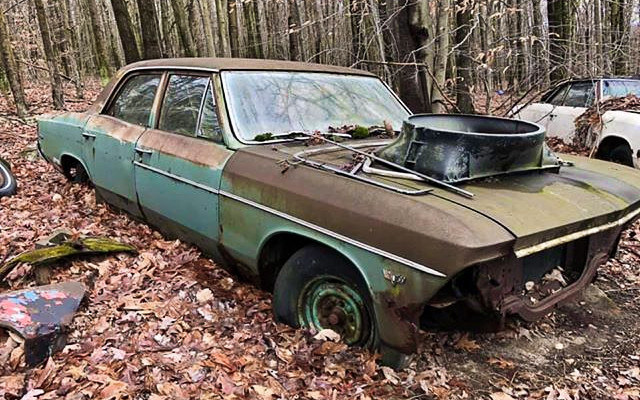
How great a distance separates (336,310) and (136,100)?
2861 mm

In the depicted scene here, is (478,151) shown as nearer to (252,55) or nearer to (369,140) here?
(369,140)

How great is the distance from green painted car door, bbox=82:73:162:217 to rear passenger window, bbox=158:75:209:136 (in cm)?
20

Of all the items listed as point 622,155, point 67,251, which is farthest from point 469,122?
point 622,155

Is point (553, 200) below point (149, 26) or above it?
below

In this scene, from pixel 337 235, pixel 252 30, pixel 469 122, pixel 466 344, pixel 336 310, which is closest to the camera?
pixel 337 235

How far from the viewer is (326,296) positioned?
3012mm

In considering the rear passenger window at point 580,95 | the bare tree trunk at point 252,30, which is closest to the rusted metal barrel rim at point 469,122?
the rear passenger window at point 580,95

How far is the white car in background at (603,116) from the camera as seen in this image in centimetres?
720

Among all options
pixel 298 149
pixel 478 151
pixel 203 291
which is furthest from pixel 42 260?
pixel 478 151

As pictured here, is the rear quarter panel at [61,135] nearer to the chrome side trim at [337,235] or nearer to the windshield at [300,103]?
the windshield at [300,103]

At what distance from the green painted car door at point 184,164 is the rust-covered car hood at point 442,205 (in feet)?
0.91

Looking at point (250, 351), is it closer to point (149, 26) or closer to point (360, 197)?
point (360, 197)

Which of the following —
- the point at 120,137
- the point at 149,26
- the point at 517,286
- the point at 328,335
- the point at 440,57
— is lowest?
the point at 328,335

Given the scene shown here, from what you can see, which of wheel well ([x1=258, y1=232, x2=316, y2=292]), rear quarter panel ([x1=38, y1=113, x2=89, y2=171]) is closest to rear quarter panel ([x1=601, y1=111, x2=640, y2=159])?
wheel well ([x1=258, y1=232, x2=316, y2=292])
